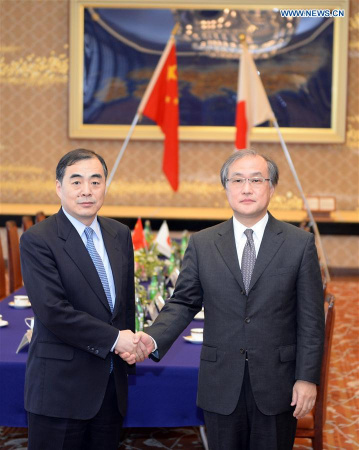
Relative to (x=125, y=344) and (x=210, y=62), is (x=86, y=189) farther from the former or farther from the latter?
(x=210, y=62)

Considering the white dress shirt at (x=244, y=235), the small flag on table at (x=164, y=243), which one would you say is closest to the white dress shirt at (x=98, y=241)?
the white dress shirt at (x=244, y=235)

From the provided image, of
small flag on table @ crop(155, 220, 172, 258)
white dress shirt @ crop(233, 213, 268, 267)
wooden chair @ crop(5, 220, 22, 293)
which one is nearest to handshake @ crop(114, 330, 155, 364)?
white dress shirt @ crop(233, 213, 268, 267)

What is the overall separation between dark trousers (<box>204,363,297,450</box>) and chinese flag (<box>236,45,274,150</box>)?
532 centimetres

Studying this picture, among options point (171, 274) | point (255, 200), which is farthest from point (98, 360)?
point (171, 274)

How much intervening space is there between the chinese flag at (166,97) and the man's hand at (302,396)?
16.7 feet

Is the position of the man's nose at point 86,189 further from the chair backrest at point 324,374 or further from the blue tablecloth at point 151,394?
the chair backrest at point 324,374

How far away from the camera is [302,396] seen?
2.20 m

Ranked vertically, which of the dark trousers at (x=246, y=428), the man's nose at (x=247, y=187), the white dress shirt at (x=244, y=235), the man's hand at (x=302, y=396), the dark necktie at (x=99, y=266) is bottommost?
the dark trousers at (x=246, y=428)

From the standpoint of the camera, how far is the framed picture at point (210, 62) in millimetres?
9016

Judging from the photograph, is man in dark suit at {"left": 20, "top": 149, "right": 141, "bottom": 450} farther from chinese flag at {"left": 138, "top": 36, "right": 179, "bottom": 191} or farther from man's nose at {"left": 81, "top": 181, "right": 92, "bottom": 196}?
chinese flag at {"left": 138, "top": 36, "right": 179, "bottom": 191}

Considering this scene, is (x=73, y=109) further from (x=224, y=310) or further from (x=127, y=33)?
(x=224, y=310)

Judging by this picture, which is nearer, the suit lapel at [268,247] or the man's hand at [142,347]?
the suit lapel at [268,247]

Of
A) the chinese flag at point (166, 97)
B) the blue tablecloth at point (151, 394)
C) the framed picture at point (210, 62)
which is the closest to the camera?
the blue tablecloth at point (151, 394)

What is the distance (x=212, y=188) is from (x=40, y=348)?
282 inches
